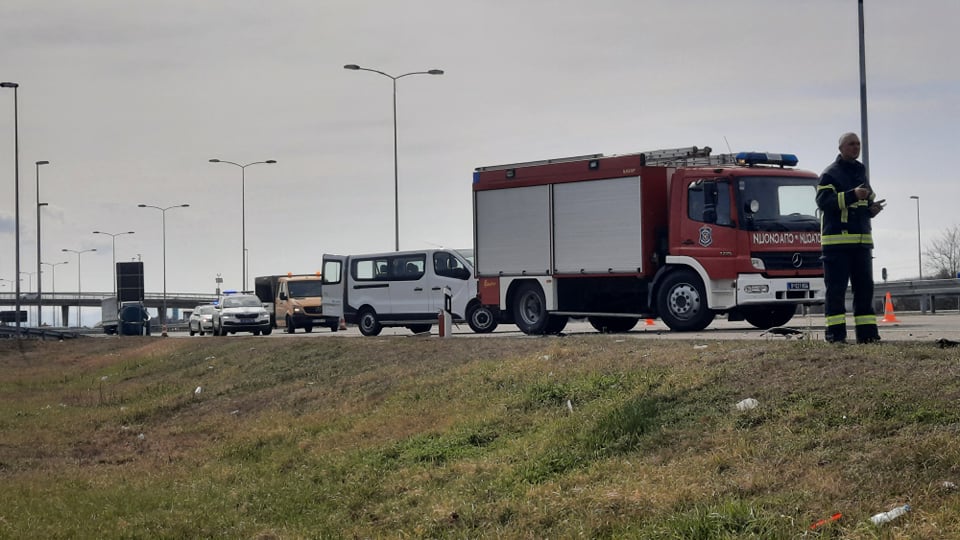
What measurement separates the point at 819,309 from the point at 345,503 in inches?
1279

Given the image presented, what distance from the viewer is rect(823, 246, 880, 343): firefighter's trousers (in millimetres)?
11602

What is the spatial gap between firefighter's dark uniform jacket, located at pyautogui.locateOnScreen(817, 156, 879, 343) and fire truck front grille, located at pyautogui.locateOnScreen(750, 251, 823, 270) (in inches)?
268

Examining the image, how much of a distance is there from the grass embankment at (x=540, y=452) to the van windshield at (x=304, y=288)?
23096 millimetres

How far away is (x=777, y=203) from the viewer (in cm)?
1900

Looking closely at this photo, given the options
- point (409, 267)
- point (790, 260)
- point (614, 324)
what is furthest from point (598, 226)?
point (409, 267)

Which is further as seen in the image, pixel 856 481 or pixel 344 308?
pixel 344 308

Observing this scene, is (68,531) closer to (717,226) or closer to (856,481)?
(856,481)

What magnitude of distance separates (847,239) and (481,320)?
52.2 feet

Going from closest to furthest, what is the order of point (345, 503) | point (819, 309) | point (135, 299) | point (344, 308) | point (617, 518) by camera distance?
point (617, 518), point (345, 503), point (344, 308), point (819, 309), point (135, 299)

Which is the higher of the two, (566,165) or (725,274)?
(566,165)

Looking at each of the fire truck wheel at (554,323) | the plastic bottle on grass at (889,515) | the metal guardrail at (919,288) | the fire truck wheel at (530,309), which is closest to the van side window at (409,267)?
the fire truck wheel at (530,309)

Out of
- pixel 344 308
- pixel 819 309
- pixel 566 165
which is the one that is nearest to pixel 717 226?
pixel 566 165

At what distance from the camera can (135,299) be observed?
46.0m

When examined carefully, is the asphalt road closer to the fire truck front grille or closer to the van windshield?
the fire truck front grille
